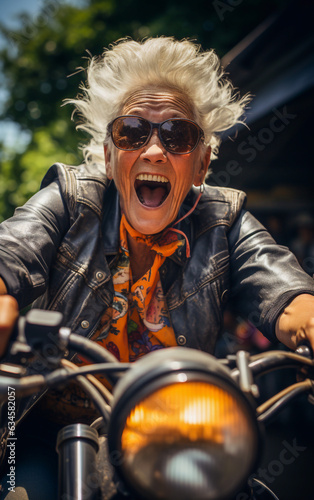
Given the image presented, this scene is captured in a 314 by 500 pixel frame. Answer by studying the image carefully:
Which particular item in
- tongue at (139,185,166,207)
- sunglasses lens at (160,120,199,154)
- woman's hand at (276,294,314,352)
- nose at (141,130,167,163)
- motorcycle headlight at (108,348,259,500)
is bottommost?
motorcycle headlight at (108,348,259,500)

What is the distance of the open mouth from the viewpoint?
1832 mm

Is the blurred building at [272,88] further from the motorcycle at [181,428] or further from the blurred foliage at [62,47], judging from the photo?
the blurred foliage at [62,47]

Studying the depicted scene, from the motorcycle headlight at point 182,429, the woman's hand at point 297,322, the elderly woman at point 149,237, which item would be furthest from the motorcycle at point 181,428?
the elderly woman at point 149,237

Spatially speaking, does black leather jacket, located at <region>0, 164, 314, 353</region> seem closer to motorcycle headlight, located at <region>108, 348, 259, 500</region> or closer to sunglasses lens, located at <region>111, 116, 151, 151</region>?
sunglasses lens, located at <region>111, 116, 151, 151</region>

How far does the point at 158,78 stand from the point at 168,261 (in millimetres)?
829

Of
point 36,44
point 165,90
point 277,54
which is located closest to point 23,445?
point 165,90

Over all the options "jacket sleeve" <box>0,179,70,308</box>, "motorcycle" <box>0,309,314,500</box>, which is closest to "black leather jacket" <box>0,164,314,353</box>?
"jacket sleeve" <box>0,179,70,308</box>

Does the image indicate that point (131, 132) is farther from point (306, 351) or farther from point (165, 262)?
point (306, 351)

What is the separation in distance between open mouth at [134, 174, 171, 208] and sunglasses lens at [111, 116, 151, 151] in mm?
185

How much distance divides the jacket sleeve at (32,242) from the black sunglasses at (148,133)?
0.35 metres

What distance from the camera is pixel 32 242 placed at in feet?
4.71

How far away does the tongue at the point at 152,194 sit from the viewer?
187 cm

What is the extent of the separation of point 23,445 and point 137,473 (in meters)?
0.97

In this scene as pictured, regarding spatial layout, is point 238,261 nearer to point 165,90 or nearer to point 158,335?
point 158,335
